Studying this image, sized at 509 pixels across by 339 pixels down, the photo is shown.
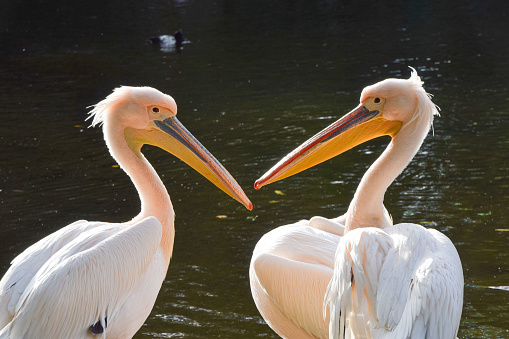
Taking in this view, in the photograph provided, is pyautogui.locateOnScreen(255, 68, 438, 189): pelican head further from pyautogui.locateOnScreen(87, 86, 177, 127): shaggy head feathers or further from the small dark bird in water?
the small dark bird in water

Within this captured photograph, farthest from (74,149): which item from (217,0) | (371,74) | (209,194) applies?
(217,0)

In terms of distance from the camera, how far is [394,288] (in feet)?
8.30

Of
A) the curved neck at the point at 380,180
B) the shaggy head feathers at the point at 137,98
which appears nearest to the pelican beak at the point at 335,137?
the curved neck at the point at 380,180

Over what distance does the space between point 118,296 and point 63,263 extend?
0.29 metres

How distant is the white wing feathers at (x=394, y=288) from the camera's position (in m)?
2.45

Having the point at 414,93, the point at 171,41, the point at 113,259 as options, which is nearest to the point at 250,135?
the point at 414,93

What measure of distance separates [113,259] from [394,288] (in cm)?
120

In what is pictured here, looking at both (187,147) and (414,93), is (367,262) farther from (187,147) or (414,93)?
(187,147)

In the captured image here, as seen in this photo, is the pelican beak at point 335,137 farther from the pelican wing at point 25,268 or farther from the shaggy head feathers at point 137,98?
the pelican wing at point 25,268

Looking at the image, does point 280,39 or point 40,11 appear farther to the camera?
point 40,11

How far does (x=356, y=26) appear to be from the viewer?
596 inches

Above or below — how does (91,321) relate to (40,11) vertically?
above

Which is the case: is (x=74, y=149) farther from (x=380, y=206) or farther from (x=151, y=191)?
(x=380, y=206)

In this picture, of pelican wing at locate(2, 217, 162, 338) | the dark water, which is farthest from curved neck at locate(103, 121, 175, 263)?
the dark water
